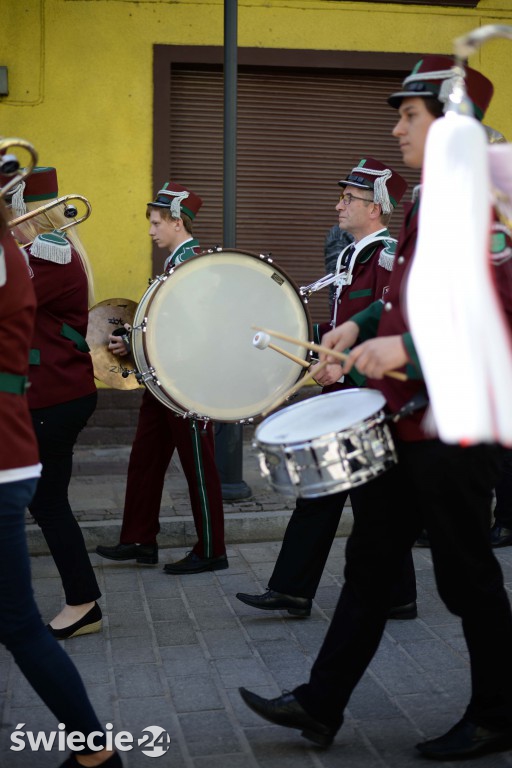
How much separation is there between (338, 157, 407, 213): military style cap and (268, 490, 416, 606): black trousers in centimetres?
136

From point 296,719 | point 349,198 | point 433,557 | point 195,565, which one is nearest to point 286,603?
point 195,565

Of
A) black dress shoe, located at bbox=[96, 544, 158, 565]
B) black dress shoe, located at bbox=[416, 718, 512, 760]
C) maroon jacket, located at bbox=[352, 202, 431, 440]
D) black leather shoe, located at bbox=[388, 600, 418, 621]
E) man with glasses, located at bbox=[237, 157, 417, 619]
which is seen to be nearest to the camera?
maroon jacket, located at bbox=[352, 202, 431, 440]

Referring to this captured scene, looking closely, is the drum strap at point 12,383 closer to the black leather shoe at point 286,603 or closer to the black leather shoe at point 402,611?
the black leather shoe at point 286,603

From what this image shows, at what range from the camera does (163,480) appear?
18.2ft

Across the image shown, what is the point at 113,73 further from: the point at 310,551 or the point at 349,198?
the point at 310,551

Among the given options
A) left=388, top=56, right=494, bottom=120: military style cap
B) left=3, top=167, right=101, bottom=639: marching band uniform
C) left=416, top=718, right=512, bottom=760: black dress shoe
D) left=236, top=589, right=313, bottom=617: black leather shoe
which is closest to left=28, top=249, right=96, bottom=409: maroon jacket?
left=3, top=167, right=101, bottom=639: marching band uniform

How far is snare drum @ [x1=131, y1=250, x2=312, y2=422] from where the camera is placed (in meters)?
4.81

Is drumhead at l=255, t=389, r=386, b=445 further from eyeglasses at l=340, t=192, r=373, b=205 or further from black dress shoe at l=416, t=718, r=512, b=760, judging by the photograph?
eyeglasses at l=340, t=192, r=373, b=205

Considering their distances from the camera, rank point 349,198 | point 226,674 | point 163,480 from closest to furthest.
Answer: point 226,674 → point 349,198 → point 163,480

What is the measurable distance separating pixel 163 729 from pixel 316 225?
627 cm

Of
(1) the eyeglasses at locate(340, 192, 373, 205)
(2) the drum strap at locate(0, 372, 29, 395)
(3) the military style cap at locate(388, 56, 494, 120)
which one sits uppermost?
(3) the military style cap at locate(388, 56, 494, 120)

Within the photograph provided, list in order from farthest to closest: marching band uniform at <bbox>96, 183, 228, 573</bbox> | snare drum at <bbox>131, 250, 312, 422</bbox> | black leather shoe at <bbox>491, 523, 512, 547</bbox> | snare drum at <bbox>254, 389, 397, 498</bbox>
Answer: black leather shoe at <bbox>491, 523, 512, 547</bbox> → marching band uniform at <bbox>96, 183, 228, 573</bbox> → snare drum at <bbox>131, 250, 312, 422</bbox> → snare drum at <bbox>254, 389, 397, 498</bbox>

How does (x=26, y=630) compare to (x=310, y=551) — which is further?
(x=310, y=551)

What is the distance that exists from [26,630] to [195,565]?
2.53 m
